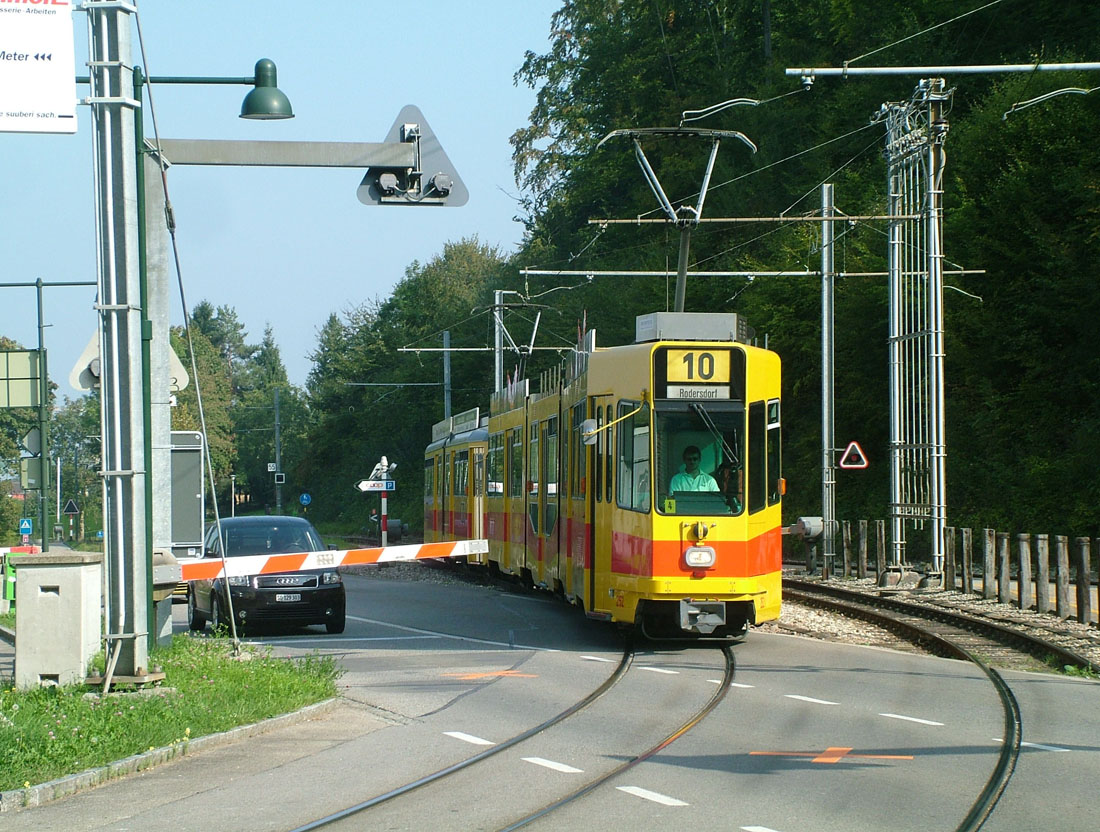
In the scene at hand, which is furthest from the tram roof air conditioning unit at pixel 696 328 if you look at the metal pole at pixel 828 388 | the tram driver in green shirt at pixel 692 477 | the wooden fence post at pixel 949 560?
the metal pole at pixel 828 388

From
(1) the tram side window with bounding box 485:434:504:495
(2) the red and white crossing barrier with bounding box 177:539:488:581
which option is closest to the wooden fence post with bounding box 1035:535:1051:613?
(2) the red and white crossing barrier with bounding box 177:539:488:581

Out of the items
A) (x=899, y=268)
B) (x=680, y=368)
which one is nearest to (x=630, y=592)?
(x=680, y=368)

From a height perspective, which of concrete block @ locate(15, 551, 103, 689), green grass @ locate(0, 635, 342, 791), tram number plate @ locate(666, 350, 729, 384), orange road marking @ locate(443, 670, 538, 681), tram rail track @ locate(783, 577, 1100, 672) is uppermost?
tram number plate @ locate(666, 350, 729, 384)

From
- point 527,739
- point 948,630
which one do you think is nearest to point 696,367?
point 948,630

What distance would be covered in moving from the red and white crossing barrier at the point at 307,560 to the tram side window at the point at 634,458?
1749mm

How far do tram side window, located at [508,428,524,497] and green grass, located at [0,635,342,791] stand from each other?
34.1ft

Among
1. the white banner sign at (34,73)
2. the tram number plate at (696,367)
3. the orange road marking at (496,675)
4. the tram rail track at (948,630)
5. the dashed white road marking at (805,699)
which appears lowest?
the tram rail track at (948,630)

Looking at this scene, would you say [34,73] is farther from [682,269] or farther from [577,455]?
[682,269]

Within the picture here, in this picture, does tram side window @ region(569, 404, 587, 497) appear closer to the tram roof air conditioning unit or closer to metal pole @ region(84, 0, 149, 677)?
the tram roof air conditioning unit

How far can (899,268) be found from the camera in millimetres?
26078

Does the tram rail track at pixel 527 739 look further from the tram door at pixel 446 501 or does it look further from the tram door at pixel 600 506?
the tram door at pixel 446 501

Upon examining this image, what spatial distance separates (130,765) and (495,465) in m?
18.1

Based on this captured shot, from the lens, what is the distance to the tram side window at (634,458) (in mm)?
15406

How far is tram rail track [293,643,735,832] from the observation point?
7.40 metres
